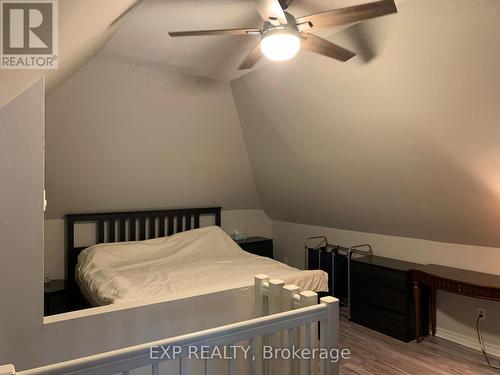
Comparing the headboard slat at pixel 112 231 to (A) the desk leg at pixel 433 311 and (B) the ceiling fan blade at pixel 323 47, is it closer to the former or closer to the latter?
(B) the ceiling fan blade at pixel 323 47

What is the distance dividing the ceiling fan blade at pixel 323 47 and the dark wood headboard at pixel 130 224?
2.90 metres

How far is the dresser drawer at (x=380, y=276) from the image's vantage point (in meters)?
3.41

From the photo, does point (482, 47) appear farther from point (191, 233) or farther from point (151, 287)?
point (191, 233)

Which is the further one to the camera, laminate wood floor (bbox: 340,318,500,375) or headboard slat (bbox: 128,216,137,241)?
headboard slat (bbox: 128,216,137,241)

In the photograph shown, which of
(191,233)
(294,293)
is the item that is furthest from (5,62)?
(191,233)

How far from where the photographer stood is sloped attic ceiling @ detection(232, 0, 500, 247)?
2090 mm

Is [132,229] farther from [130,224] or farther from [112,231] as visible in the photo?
[112,231]

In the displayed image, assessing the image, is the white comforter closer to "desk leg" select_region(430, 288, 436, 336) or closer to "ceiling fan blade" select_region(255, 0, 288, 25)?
"desk leg" select_region(430, 288, 436, 336)

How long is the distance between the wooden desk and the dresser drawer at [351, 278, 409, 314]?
116 mm

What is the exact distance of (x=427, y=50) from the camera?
217 centimetres

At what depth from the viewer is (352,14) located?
1646 millimetres

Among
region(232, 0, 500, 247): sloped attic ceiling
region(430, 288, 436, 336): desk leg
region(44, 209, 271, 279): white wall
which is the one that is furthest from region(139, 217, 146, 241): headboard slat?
region(430, 288, 436, 336): desk leg

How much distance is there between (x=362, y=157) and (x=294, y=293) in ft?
5.77
